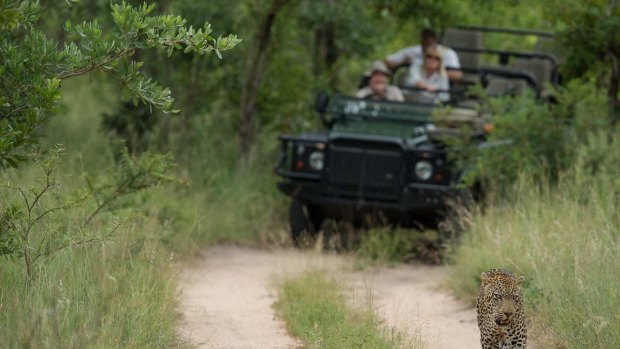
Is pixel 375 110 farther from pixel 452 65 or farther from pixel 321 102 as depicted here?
pixel 452 65

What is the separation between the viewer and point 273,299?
952 cm

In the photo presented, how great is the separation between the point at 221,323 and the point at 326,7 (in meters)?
6.77

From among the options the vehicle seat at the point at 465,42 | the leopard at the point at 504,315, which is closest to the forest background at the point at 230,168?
the leopard at the point at 504,315

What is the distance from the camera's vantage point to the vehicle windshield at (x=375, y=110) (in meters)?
12.5

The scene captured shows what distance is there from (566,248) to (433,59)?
5.96 metres

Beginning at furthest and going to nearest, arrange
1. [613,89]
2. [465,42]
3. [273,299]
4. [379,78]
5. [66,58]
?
1. [465,42]
2. [379,78]
3. [613,89]
4. [273,299]
5. [66,58]

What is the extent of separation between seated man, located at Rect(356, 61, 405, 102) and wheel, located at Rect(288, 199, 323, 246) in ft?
5.20

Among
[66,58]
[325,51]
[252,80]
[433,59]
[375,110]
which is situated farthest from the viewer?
[325,51]

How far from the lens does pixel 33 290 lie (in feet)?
20.5

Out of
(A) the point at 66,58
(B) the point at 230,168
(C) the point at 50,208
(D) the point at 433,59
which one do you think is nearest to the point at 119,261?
(C) the point at 50,208

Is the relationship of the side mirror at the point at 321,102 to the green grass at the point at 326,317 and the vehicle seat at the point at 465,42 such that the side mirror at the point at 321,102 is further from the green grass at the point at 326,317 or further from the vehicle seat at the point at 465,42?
the green grass at the point at 326,317

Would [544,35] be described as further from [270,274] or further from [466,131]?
[270,274]

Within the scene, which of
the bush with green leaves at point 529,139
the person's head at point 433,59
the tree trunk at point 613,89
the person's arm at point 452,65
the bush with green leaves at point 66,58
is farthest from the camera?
the person's arm at point 452,65

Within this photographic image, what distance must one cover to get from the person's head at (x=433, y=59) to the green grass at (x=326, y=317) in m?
4.72
